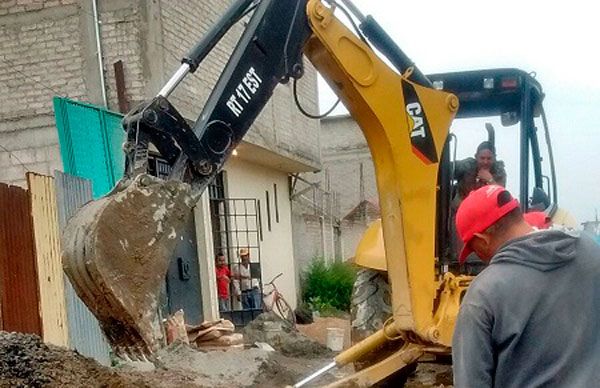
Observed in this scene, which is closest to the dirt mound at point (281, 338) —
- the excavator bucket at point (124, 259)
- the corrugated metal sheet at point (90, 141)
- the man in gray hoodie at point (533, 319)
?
the corrugated metal sheet at point (90, 141)

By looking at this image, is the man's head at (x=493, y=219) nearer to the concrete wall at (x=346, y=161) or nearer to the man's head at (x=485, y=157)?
the man's head at (x=485, y=157)

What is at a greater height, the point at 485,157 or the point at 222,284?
the point at 485,157

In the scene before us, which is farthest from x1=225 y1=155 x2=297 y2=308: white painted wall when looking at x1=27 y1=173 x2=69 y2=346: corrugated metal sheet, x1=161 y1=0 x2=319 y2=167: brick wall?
x1=27 y1=173 x2=69 y2=346: corrugated metal sheet

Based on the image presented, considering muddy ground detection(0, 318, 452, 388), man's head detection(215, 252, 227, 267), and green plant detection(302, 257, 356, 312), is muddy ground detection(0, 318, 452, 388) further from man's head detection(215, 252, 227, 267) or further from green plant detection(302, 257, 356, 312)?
green plant detection(302, 257, 356, 312)

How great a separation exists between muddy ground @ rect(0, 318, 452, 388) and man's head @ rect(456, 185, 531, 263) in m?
1.88

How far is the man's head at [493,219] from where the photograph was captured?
119 inches

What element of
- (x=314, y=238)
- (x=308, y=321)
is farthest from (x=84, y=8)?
(x=314, y=238)

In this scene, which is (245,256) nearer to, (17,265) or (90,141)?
(90,141)

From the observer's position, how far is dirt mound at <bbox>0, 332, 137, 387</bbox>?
539 centimetres

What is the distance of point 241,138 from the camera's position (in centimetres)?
488

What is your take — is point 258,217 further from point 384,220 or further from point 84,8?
point 384,220

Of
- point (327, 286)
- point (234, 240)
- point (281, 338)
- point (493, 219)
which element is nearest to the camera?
point (493, 219)

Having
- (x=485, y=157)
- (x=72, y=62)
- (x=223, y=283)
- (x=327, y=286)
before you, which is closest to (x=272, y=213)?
(x=327, y=286)

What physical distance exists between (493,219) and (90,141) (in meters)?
8.05
